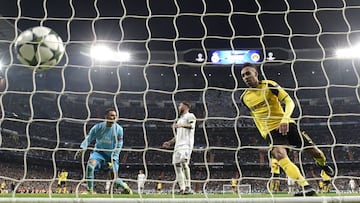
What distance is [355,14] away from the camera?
64.4 feet

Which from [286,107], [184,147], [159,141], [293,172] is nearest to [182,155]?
[184,147]

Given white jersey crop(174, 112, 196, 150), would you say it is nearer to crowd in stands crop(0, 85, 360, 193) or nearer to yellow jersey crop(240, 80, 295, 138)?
yellow jersey crop(240, 80, 295, 138)

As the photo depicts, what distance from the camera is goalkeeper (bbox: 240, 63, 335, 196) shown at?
411cm

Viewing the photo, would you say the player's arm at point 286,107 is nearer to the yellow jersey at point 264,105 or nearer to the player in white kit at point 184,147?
the yellow jersey at point 264,105

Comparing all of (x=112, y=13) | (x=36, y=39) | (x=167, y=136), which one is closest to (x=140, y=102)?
(x=167, y=136)

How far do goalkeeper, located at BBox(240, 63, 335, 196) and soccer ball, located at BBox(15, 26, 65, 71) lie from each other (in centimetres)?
218

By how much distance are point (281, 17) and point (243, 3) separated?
2.23 meters

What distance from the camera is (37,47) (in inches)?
181

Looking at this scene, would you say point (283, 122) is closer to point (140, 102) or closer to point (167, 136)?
point (167, 136)

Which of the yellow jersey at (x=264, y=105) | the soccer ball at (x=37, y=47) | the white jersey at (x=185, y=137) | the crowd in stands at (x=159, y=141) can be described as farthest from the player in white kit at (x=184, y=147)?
the crowd in stands at (x=159, y=141)

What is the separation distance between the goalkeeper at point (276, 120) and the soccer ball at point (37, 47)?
2.18 m

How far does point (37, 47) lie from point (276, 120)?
285cm

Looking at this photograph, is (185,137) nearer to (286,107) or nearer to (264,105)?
(264,105)

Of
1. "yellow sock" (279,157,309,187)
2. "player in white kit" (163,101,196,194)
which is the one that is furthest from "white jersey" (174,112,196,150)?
"yellow sock" (279,157,309,187)
